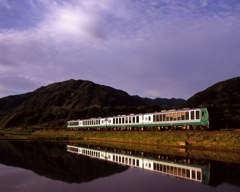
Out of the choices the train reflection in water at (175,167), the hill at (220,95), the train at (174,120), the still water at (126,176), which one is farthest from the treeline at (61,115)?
the still water at (126,176)

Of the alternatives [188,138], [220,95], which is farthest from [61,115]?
[188,138]

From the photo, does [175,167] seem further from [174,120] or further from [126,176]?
[174,120]

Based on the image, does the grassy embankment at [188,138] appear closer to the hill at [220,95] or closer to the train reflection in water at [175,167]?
the train reflection in water at [175,167]

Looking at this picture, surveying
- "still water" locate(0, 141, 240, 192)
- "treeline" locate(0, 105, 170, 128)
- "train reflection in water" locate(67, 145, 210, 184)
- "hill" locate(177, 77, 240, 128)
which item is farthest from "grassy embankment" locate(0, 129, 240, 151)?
"treeline" locate(0, 105, 170, 128)

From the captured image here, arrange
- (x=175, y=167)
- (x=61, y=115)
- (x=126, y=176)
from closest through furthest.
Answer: (x=126, y=176) < (x=175, y=167) < (x=61, y=115)

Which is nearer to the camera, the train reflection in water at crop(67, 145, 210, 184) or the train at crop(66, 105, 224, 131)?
the train reflection in water at crop(67, 145, 210, 184)

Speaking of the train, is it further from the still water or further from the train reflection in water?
the train reflection in water

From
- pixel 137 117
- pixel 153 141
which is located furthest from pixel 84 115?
pixel 153 141

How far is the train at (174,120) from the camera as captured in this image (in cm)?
2894

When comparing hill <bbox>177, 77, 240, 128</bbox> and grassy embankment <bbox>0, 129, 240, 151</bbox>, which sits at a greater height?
hill <bbox>177, 77, 240, 128</bbox>

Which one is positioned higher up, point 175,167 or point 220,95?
point 220,95

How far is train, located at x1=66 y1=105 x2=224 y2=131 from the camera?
2894 centimetres

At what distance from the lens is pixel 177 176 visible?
14.4 metres

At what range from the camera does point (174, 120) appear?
33219 mm
